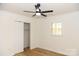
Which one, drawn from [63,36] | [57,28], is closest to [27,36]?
[57,28]

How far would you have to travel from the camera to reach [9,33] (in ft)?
7.41

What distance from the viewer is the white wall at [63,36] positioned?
7.79 ft

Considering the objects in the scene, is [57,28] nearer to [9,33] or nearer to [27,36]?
[27,36]

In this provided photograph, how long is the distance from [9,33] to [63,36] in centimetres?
175

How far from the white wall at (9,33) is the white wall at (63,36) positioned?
0.93 metres

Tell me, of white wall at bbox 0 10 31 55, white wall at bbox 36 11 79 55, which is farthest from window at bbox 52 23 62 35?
white wall at bbox 0 10 31 55

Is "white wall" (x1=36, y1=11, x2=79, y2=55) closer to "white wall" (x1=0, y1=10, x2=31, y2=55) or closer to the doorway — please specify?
the doorway

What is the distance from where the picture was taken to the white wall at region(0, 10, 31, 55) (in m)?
2.07

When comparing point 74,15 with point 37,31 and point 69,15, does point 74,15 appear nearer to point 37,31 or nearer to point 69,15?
point 69,15

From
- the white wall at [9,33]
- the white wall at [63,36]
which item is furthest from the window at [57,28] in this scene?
the white wall at [9,33]

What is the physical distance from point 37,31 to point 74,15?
1.62 m

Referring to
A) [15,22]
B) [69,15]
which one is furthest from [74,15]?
[15,22]

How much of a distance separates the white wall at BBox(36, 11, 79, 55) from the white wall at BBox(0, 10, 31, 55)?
0.93 meters

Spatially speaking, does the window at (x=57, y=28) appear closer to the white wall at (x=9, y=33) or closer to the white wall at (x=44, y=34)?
the white wall at (x=44, y=34)
